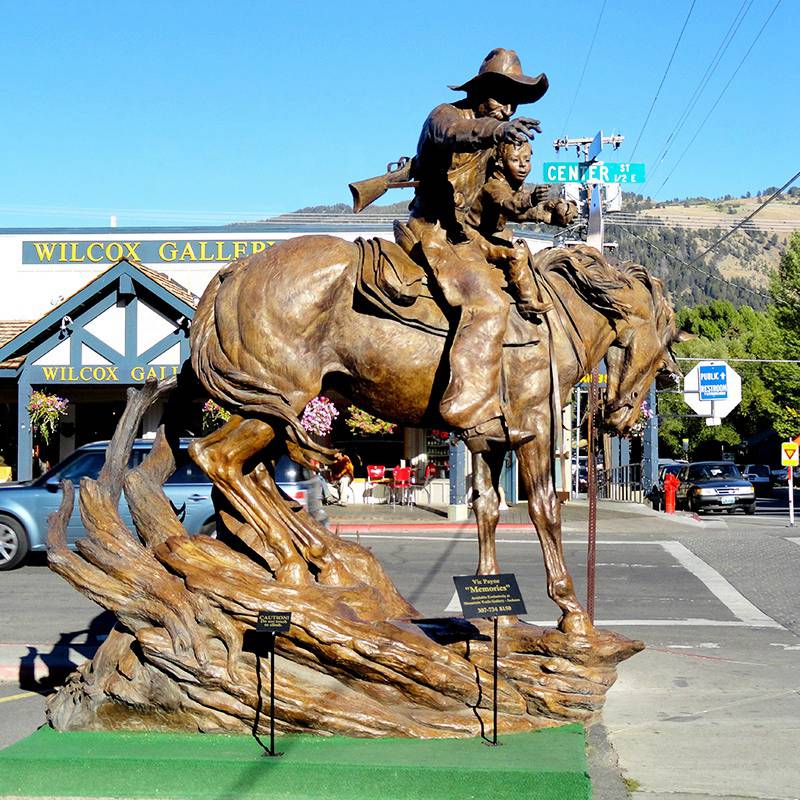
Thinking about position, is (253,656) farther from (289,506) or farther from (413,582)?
(413,582)

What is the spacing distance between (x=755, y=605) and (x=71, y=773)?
915 centimetres

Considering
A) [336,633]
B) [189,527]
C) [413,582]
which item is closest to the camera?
[336,633]

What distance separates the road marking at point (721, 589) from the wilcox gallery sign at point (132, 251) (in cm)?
1431

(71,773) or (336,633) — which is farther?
(336,633)

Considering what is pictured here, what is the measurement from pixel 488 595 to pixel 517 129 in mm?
2657

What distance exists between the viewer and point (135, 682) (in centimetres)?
645

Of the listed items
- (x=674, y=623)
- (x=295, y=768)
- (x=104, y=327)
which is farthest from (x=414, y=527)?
(x=295, y=768)

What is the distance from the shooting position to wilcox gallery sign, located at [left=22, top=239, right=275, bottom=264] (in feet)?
Answer: 92.0

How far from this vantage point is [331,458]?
7367mm

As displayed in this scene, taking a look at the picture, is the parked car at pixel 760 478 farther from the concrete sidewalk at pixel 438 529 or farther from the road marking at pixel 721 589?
the road marking at pixel 721 589

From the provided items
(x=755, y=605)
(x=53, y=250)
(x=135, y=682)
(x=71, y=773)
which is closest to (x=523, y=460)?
(x=135, y=682)

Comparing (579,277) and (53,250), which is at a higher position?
(53,250)

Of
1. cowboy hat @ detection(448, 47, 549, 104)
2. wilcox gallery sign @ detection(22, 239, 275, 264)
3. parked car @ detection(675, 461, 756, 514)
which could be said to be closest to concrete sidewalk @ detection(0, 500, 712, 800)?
parked car @ detection(675, 461, 756, 514)

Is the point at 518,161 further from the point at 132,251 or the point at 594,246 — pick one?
the point at 132,251
